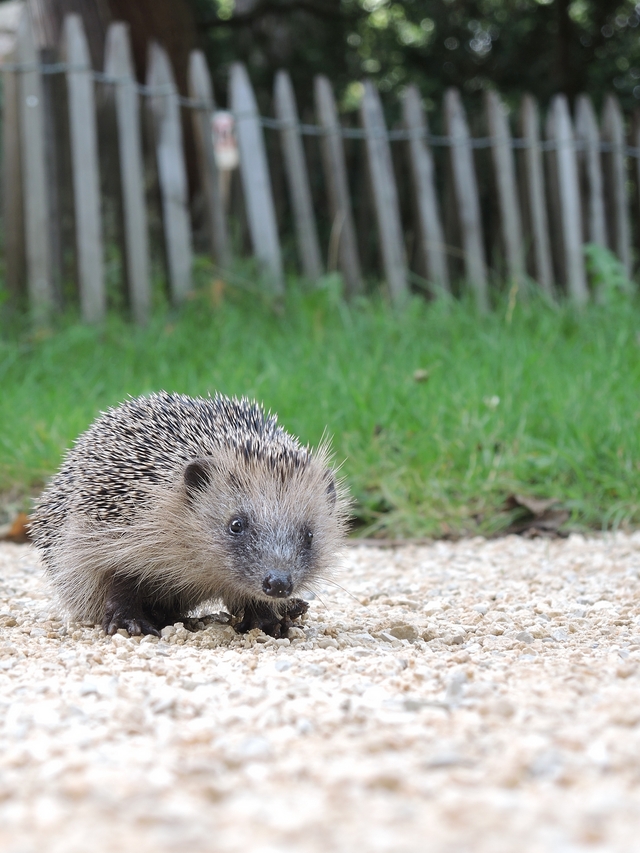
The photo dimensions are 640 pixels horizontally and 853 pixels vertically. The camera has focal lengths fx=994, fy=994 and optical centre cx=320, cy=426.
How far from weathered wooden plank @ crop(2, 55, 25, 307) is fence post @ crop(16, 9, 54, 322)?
93 mm

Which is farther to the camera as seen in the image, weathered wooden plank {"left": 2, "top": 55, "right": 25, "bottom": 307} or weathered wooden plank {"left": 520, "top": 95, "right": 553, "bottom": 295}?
weathered wooden plank {"left": 520, "top": 95, "right": 553, "bottom": 295}

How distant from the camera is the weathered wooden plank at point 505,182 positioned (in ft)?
29.8

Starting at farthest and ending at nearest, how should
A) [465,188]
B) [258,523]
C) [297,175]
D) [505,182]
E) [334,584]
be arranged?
[505,182] → [465,188] → [297,175] → [334,584] → [258,523]

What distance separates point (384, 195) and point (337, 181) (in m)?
0.44

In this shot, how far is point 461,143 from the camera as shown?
900 cm

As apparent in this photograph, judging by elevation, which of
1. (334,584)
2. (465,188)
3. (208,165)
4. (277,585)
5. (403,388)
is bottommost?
(334,584)

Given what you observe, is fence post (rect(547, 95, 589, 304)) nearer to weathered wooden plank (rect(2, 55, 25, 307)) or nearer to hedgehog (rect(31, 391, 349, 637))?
weathered wooden plank (rect(2, 55, 25, 307))

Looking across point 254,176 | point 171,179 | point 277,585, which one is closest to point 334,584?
point 277,585

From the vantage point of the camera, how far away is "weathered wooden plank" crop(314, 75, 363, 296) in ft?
28.6

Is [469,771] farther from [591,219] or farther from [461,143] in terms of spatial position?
[591,219]

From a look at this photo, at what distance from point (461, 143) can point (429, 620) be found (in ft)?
20.6

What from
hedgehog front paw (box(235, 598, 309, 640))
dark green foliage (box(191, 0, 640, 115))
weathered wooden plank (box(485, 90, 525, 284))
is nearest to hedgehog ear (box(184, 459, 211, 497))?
hedgehog front paw (box(235, 598, 309, 640))

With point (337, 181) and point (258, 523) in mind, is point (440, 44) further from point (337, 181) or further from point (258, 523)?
point (258, 523)

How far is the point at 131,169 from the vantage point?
796cm
